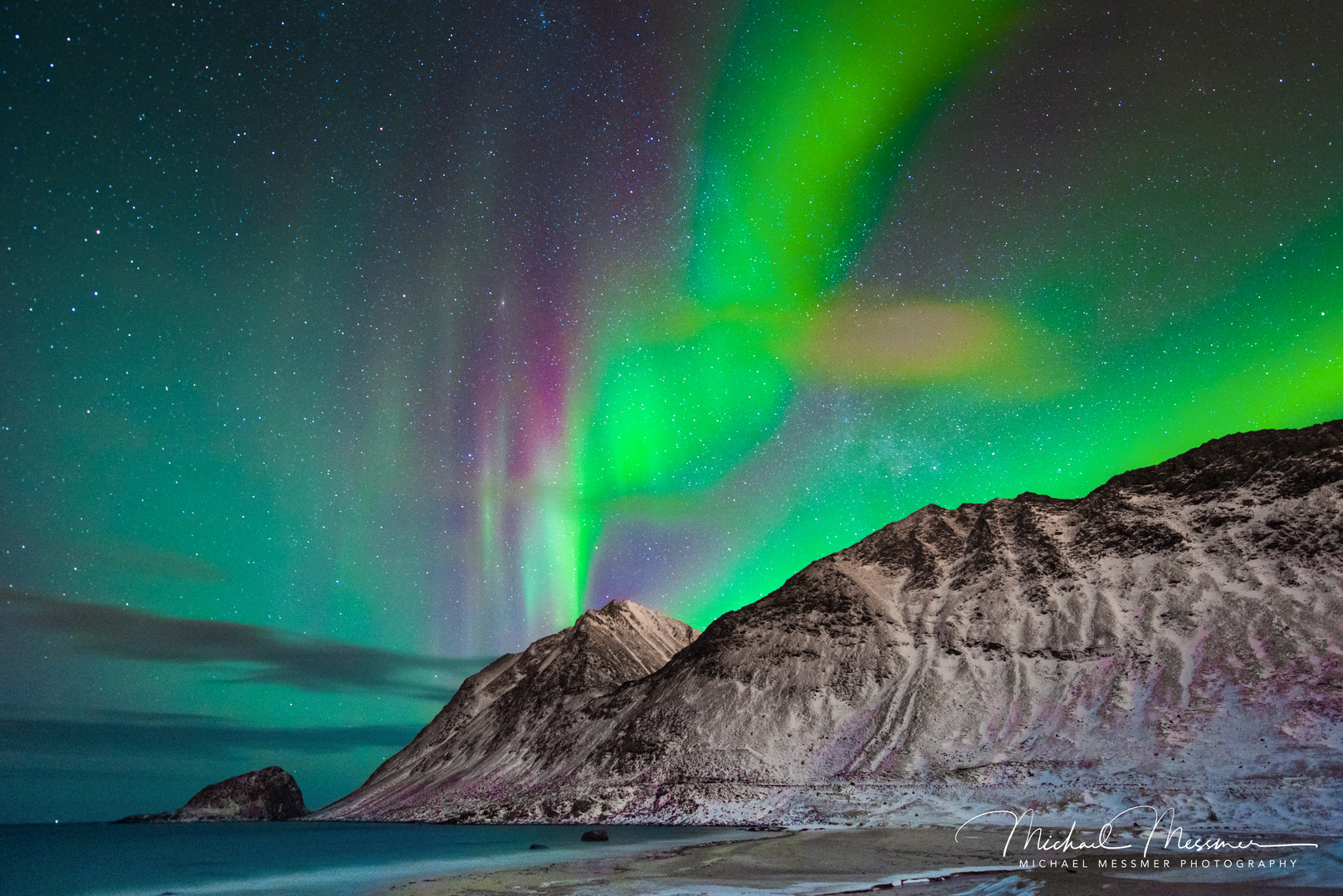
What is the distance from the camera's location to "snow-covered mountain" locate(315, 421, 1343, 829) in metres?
84.8

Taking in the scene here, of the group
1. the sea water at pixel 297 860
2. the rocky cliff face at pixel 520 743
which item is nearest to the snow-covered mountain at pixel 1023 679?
the rocky cliff face at pixel 520 743

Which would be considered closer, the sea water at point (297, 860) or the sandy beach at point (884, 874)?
the sandy beach at point (884, 874)

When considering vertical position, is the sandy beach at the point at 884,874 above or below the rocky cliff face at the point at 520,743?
below

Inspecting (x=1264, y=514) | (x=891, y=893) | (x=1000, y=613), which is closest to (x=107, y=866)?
(x=891, y=893)

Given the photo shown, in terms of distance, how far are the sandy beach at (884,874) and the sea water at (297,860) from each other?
7.75 m

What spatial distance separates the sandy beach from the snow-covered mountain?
33409mm

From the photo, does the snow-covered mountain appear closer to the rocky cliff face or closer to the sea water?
the rocky cliff face

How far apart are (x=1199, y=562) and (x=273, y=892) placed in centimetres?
12191

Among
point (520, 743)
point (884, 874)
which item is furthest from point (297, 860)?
point (520, 743)

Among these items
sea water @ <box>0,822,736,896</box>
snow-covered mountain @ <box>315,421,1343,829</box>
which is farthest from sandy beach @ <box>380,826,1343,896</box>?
snow-covered mountain @ <box>315,421,1343,829</box>

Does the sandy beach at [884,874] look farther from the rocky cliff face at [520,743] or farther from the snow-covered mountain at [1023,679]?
the rocky cliff face at [520,743]

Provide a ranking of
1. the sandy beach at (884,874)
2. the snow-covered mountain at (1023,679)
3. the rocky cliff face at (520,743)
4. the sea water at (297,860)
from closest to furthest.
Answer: the sandy beach at (884,874)
the sea water at (297,860)
the snow-covered mountain at (1023,679)
the rocky cliff face at (520,743)

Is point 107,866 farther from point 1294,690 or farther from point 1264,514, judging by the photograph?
point 1264,514

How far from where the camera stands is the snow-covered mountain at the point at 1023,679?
8481 centimetres
